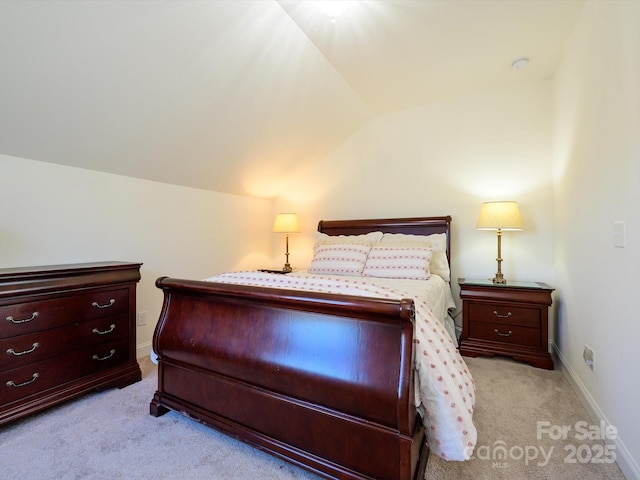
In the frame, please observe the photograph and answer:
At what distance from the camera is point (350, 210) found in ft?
12.7

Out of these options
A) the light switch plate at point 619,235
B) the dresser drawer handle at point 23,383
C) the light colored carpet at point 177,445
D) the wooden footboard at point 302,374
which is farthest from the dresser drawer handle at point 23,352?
the light switch plate at point 619,235

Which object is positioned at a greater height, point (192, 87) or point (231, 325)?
point (192, 87)

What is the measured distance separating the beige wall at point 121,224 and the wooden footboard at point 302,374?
1.08 metres

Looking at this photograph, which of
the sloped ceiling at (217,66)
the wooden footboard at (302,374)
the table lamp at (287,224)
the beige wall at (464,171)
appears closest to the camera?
the wooden footboard at (302,374)

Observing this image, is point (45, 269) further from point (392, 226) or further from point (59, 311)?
point (392, 226)

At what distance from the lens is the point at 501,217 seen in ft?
9.01

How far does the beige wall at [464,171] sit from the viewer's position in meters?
2.97

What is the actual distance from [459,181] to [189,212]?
9.22 feet

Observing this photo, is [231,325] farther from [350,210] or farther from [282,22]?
[350,210]

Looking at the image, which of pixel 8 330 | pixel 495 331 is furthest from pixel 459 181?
pixel 8 330

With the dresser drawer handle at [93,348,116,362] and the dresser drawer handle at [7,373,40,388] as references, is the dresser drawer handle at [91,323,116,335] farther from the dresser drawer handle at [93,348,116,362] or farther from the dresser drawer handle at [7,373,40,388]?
the dresser drawer handle at [7,373,40,388]

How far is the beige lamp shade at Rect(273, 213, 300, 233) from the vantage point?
384 centimetres

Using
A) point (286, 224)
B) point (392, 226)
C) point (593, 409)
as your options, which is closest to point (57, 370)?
point (286, 224)

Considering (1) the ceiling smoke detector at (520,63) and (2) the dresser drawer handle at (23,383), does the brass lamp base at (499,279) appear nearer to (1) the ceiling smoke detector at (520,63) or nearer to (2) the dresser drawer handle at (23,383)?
(1) the ceiling smoke detector at (520,63)
